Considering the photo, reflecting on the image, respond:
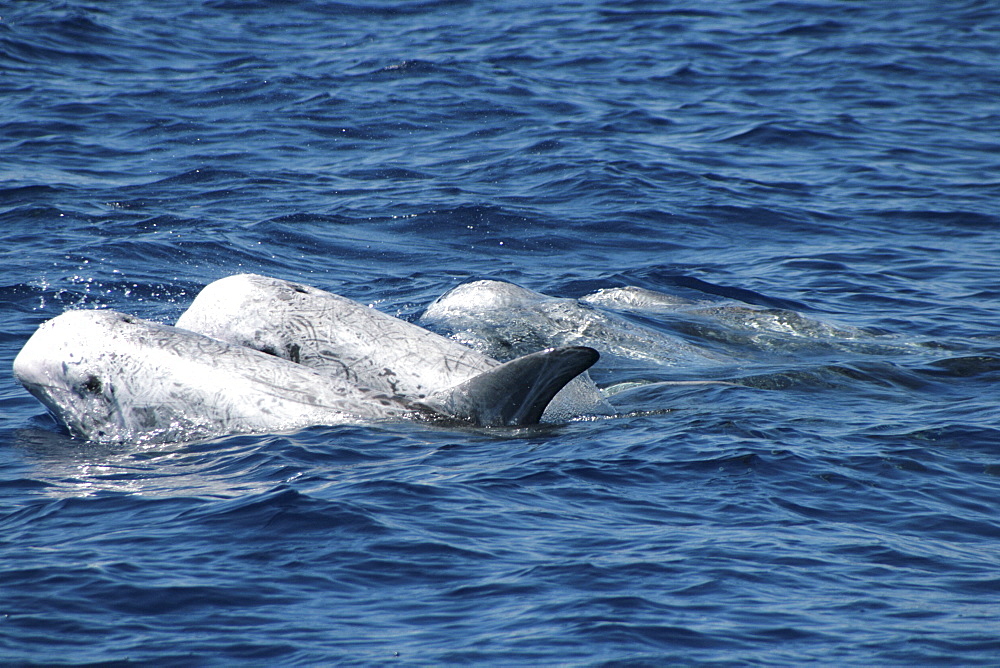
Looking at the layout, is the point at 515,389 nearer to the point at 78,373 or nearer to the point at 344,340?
the point at 344,340

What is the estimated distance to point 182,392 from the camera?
8.71 m

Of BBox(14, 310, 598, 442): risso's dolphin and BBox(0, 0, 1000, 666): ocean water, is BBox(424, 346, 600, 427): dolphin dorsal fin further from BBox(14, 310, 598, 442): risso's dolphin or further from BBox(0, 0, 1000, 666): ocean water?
BBox(0, 0, 1000, 666): ocean water

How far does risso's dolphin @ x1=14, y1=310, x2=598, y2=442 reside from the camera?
8.70 meters

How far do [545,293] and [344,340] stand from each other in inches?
183

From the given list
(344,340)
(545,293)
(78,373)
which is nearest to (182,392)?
(78,373)

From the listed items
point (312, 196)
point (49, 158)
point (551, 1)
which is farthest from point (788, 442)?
point (551, 1)

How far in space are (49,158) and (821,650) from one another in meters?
15.3

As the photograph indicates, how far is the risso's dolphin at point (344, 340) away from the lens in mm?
9312

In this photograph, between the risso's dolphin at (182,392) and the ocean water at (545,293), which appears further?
the risso's dolphin at (182,392)

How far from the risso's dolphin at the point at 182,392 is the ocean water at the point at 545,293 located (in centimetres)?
25

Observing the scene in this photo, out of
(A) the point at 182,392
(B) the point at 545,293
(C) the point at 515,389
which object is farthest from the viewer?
(B) the point at 545,293

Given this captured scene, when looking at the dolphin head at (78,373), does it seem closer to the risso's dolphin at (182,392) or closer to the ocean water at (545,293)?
the risso's dolphin at (182,392)

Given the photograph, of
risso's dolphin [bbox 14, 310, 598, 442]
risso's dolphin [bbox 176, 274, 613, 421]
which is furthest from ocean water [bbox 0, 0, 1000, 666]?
risso's dolphin [bbox 176, 274, 613, 421]

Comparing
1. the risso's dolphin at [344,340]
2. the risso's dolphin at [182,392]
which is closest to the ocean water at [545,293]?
the risso's dolphin at [182,392]
